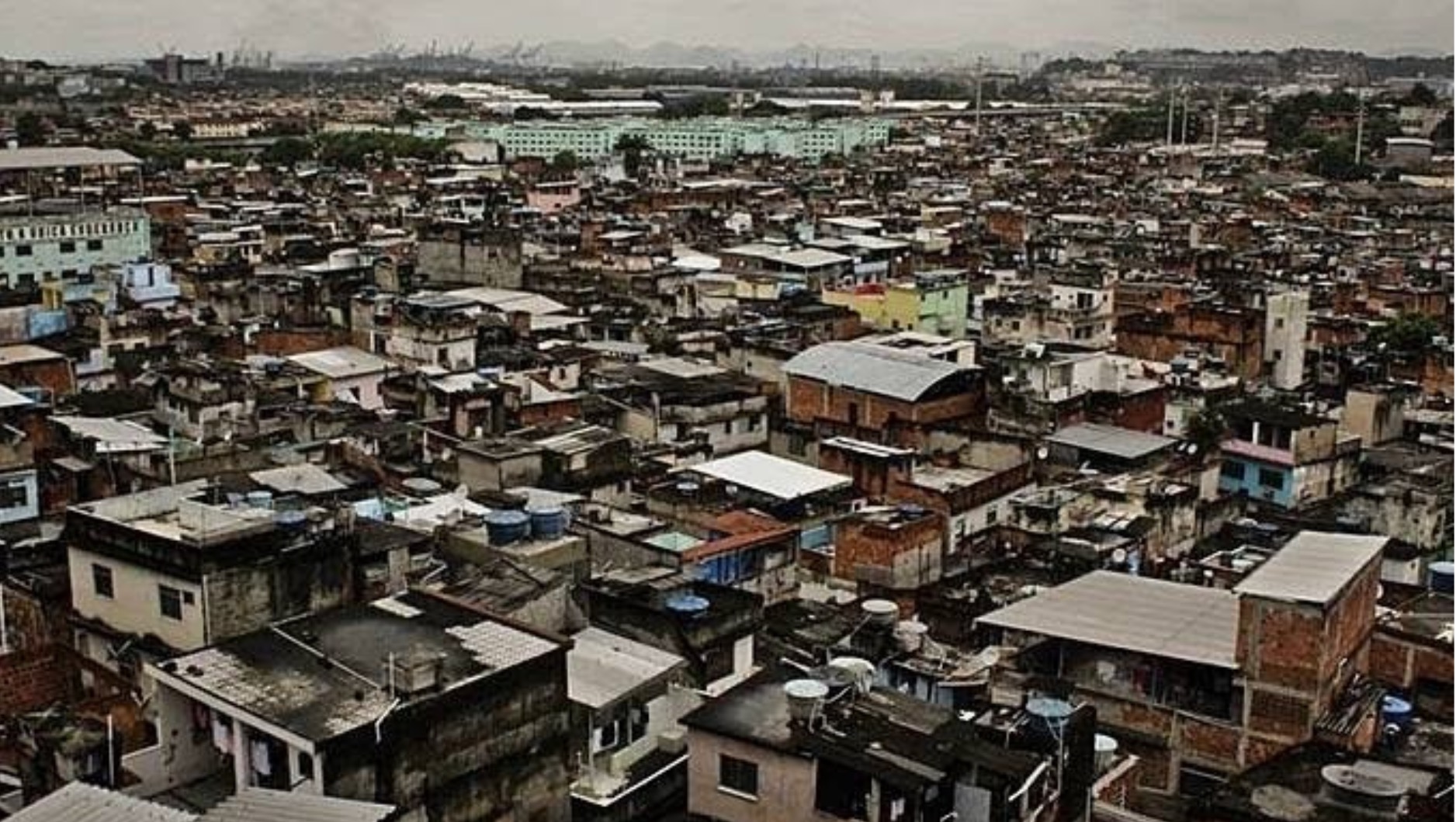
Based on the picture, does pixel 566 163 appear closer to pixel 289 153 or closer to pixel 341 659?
pixel 289 153

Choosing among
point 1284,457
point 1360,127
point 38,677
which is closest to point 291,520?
point 38,677

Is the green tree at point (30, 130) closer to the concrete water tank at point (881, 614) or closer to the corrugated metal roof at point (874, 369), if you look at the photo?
the corrugated metal roof at point (874, 369)

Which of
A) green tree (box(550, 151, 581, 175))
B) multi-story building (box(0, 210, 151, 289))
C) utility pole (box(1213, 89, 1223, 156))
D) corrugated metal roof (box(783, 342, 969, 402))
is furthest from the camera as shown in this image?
utility pole (box(1213, 89, 1223, 156))

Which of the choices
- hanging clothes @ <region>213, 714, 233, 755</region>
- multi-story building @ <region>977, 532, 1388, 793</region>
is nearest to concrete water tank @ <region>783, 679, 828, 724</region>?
multi-story building @ <region>977, 532, 1388, 793</region>

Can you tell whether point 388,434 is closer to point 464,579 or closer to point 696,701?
point 464,579

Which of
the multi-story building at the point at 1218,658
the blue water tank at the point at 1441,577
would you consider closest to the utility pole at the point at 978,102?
the blue water tank at the point at 1441,577

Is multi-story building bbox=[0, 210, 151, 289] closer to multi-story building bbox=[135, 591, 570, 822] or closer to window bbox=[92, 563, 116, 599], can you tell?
window bbox=[92, 563, 116, 599]
